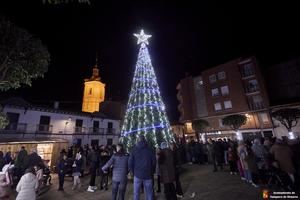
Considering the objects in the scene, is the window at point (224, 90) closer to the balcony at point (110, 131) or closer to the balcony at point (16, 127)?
the balcony at point (110, 131)

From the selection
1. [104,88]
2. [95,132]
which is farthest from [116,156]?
[104,88]

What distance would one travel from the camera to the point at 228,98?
113 feet

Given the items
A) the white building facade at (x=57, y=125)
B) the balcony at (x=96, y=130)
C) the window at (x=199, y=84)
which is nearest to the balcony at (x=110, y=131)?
the white building facade at (x=57, y=125)

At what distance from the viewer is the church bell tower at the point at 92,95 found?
47.9 metres

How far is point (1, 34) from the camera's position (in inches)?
339

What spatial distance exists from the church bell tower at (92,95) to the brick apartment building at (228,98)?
23509 millimetres

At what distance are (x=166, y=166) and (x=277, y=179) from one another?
4.62 m

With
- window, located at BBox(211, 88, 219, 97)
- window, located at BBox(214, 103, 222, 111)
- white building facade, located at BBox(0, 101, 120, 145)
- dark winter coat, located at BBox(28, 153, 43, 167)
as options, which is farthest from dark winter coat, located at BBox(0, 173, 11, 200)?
window, located at BBox(211, 88, 219, 97)

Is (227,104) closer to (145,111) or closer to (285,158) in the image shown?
(145,111)

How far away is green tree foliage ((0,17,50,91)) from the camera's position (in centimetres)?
881

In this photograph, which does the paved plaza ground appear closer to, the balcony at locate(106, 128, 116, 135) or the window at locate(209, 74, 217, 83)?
the balcony at locate(106, 128, 116, 135)

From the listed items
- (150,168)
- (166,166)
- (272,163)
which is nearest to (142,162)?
(150,168)

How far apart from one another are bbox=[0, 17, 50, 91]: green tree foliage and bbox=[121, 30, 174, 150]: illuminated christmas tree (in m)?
6.60

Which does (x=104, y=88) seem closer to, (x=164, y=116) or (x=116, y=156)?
(x=164, y=116)
